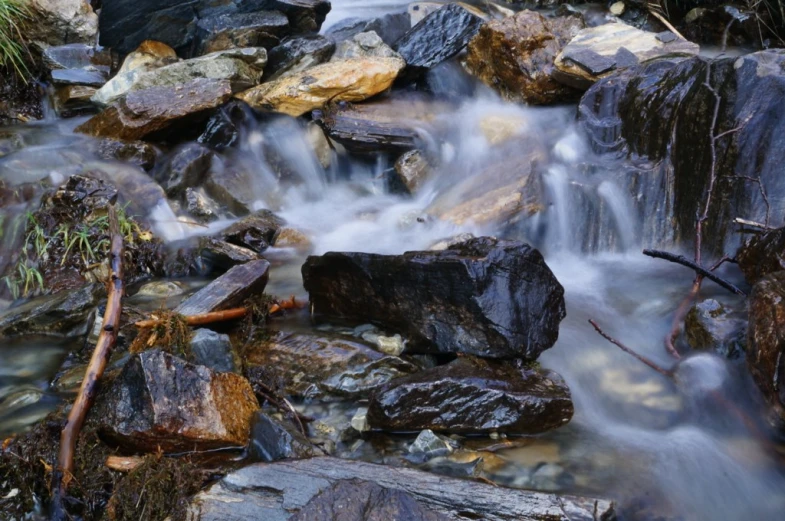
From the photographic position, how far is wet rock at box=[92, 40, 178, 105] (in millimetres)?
8148

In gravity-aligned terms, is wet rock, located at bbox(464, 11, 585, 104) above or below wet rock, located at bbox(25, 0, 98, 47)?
below

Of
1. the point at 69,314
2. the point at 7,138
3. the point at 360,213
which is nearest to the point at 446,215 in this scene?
the point at 360,213

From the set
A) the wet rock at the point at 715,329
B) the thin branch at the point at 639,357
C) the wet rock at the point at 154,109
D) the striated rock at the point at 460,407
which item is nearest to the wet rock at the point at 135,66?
the wet rock at the point at 154,109

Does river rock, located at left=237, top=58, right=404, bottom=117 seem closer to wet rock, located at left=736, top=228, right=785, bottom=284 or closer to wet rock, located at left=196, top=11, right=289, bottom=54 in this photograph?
wet rock, located at left=196, top=11, right=289, bottom=54

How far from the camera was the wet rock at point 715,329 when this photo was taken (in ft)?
12.6

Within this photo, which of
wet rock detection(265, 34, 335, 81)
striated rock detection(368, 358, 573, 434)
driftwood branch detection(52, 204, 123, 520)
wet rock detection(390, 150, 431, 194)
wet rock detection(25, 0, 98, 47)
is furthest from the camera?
wet rock detection(25, 0, 98, 47)

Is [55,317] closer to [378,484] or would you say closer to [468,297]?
[468,297]

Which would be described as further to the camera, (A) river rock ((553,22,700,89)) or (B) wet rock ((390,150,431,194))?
(B) wet rock ((390,150,431,194))

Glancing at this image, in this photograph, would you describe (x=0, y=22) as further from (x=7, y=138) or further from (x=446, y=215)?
(x=446, y=215)

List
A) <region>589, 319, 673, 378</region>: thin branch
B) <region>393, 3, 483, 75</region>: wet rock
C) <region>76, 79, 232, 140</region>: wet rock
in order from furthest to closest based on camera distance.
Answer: <region>393, 3, 483, 75</region>: wet rock → <region>76, 79, 232, 140</region>: wet rock → <region>589, 319, 673, 378</region>: thin branch

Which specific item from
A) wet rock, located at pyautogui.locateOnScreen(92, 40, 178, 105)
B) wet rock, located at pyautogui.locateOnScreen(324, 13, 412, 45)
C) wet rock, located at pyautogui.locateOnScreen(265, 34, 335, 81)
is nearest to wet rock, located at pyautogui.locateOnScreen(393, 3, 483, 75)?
wet rock, located at pyautogui.locateOnScreen(324, 13, 412, 45)

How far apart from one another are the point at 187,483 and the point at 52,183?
436cm

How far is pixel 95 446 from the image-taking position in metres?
3.07

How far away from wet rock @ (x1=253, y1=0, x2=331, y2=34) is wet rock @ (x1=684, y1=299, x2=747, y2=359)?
7.11 m
